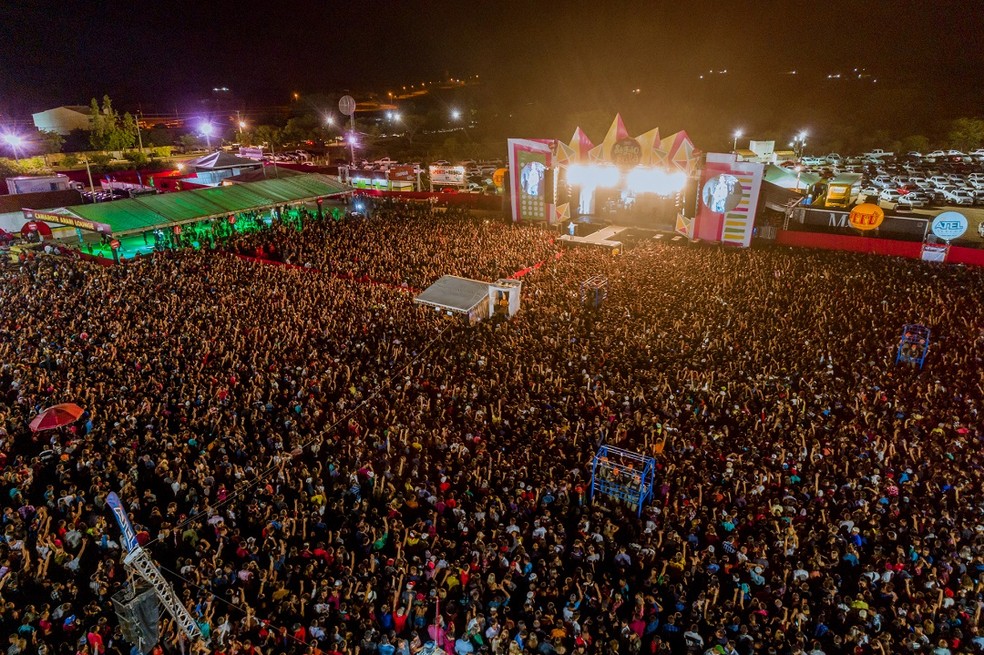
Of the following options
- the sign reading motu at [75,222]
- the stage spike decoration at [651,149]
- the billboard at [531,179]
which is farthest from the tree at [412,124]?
the sign reading motu at [75,222]

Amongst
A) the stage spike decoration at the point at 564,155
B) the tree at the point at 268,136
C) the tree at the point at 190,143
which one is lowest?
the stage spike decoration at the point at 564,155

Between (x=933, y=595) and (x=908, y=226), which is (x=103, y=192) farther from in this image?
(x=908, y=226)

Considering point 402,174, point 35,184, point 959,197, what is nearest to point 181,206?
point 35,184

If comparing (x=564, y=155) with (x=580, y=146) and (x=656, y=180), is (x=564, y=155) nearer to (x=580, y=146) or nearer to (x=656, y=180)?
(x=580, y=146)

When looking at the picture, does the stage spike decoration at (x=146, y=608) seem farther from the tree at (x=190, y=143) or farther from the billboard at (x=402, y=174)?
the tree at (x=190, y=143)

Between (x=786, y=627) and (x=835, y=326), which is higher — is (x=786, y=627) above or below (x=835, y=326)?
below

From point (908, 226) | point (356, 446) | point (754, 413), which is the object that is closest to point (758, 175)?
point (908, 226)

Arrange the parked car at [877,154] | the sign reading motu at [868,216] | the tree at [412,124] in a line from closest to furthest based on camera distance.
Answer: the sign reading motu at [868,216] → the parked car at [877,154] → the tree at [412,124]
